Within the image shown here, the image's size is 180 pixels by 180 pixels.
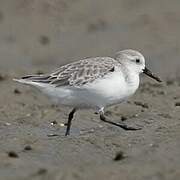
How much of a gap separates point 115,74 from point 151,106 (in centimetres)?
221

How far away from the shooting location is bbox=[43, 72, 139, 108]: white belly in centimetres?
910

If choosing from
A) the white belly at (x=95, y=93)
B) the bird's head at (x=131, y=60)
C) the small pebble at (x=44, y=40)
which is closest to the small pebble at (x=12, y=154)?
the white belly at (x=95, y=93)

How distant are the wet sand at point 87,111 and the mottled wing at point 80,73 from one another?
661 millimetres

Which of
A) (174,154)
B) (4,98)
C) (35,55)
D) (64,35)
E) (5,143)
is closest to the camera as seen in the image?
(174,154)

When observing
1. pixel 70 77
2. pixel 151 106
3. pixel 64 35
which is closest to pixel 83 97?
pixel 70 77

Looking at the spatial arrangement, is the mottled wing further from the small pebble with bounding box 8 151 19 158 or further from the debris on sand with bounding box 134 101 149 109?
the debris on sand with bounding box 134 101 149 109

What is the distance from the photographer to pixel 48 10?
18.4m

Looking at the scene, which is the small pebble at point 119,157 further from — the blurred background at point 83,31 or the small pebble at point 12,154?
the blurred background at point 83,31

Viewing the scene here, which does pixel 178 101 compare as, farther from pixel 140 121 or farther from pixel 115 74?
pixel 115 74

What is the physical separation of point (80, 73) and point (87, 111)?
2056 mm

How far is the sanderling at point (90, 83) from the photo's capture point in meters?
9.12

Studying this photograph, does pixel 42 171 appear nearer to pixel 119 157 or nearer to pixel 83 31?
pixel 119 157

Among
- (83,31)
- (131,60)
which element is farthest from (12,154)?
(83,31)

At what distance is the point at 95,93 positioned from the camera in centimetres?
910
